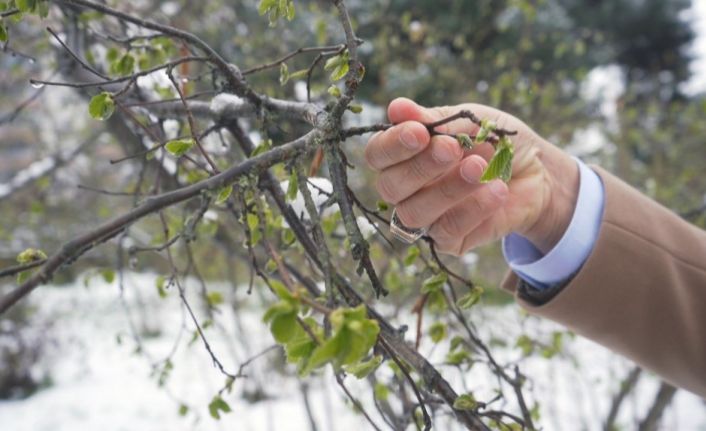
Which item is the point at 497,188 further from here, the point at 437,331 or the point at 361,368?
the point at 361,368

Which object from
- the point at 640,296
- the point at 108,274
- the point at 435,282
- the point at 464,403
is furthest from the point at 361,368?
the point at 108,274

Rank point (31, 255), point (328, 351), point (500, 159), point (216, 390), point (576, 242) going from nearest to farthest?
Result: point (328, 351), point (500, 159), point (31, 255), point (576, 242), point (216, 390)

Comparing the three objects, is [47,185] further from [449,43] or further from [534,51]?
[534,51]

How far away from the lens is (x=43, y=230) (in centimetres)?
426

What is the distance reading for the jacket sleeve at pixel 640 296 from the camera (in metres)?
1.13

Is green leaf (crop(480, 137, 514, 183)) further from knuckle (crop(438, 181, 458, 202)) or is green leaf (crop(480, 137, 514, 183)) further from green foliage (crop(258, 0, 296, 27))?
green foliage (crop(258, 0, 296, 27))

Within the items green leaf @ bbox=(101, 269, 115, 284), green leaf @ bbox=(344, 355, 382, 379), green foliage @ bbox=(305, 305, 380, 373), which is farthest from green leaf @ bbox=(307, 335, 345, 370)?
green leaf @ bbox=(101, 269, 115, 284)

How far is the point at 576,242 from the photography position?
114 cm

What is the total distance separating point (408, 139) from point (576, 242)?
62cm

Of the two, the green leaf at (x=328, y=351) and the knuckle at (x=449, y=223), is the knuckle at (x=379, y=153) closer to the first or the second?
the knuckle at (x=449, y=223)

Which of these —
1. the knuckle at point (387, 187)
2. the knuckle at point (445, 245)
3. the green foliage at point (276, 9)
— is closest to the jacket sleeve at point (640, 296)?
the knuckle at point (445, 245)

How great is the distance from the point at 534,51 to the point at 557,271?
4.46 meters

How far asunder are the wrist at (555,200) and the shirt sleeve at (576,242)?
3 centimetres

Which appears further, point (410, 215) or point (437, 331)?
point (437, 331)
